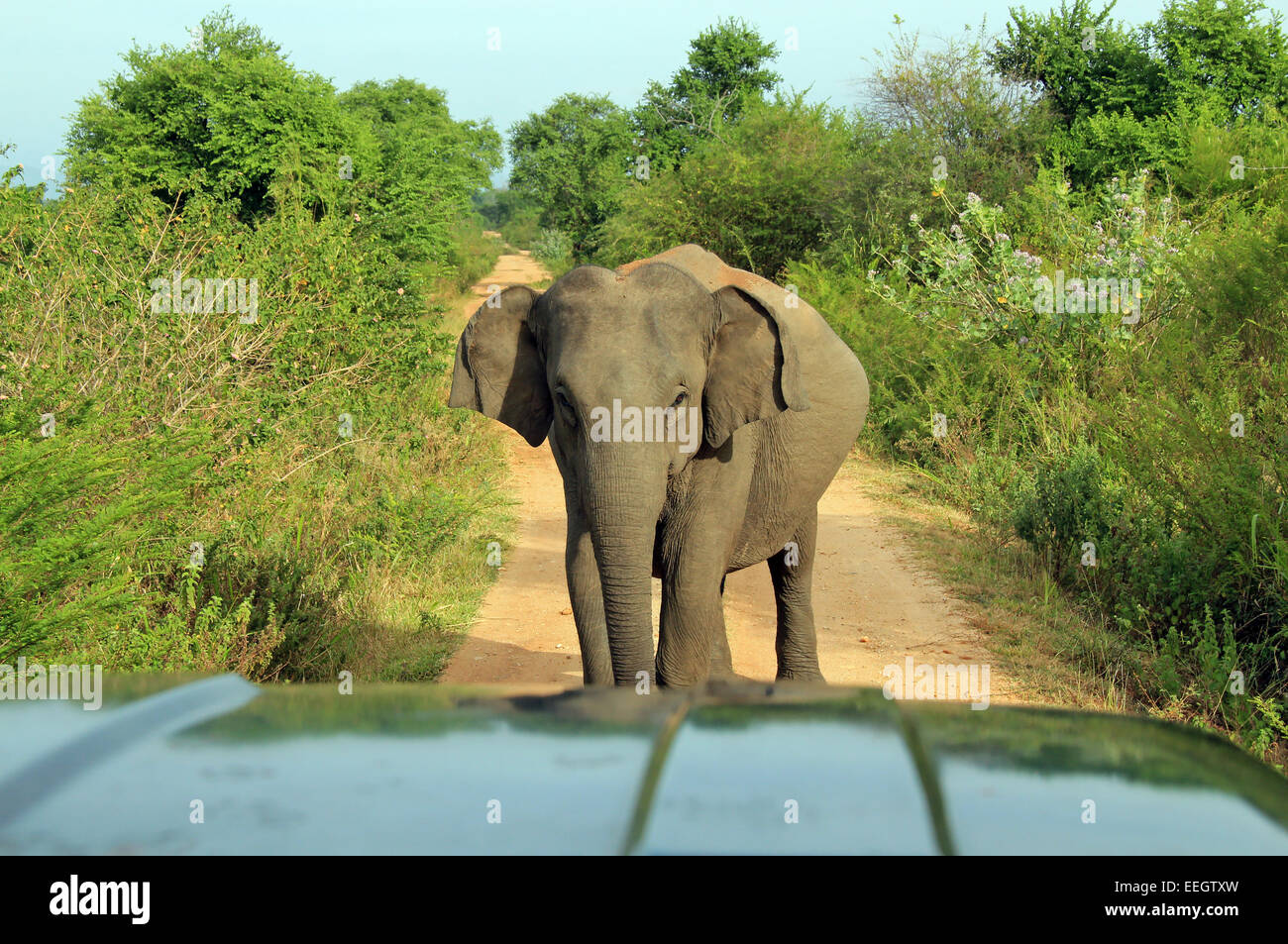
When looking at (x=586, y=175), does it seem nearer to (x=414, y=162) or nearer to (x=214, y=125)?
(x=414, y=162)

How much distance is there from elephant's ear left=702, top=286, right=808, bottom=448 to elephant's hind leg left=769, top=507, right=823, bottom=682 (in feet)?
5.68

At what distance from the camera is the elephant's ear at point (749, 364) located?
5.08 m

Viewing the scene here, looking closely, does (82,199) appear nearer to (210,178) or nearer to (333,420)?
(333,420)

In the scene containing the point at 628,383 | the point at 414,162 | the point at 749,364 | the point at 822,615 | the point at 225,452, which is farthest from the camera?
the point at 414,162

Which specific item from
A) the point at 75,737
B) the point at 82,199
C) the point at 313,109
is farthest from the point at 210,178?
the point at 75,737

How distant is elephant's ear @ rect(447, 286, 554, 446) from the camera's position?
5273mm

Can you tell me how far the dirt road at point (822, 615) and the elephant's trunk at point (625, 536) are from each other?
4.88 feet

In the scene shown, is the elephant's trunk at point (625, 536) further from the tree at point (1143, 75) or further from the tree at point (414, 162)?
the tree at point (1143, 75)

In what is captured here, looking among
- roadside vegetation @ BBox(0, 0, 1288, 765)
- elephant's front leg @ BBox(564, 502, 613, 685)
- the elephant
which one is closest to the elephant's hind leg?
the elephant

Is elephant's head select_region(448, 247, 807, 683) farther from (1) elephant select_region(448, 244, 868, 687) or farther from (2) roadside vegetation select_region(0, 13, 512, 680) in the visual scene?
(2) roadside vegetation select_region(0, 13, 512, 680)

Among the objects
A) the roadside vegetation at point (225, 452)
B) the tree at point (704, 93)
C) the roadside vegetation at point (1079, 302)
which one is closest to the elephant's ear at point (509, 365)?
the roadside vegetation at point (225, 452)

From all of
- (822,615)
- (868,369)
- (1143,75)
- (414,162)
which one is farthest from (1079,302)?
(414,162)

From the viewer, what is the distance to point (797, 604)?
22.2 ft

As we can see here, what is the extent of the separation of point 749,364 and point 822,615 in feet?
12.3
